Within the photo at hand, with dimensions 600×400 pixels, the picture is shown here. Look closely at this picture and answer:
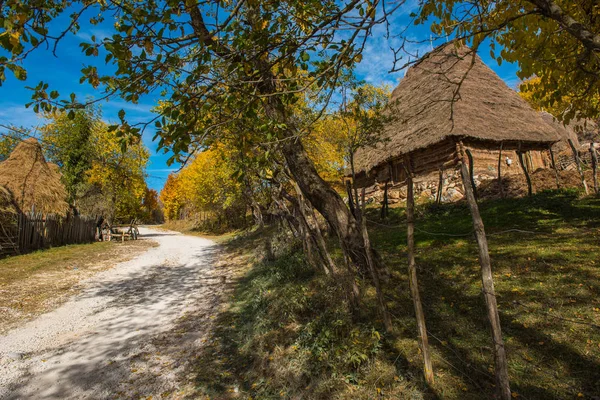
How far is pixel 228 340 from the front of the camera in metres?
5.05

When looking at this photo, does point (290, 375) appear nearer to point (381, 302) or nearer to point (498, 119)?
point (381, 302)

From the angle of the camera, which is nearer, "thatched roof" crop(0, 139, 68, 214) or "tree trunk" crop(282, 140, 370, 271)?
"tree trunk" crop(282, 140, 370, 271)

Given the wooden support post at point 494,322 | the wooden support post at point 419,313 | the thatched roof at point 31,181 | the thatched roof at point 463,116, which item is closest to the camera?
the wooden support post at point 494,322

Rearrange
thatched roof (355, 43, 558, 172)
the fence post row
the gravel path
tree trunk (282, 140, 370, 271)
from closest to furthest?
the gravel path < tree trunk (282, 140, 370, 271) < the fence post row < thatched roof (355, 43, 558, 172)

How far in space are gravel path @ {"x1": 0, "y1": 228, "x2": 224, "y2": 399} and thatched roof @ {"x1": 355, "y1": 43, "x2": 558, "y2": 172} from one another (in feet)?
30.9

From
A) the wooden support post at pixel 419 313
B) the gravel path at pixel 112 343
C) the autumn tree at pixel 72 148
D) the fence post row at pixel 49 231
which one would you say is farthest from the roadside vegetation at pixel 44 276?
the autumn tree at pixel 72 148

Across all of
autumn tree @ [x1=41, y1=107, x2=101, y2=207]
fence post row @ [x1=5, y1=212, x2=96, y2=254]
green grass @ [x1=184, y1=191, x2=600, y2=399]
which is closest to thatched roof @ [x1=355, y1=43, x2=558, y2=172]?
green grass @ [x1=184, y1=191, x2=600, y2=399]

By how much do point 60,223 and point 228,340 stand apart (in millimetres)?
15206

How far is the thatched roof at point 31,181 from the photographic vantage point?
1471 centimetres

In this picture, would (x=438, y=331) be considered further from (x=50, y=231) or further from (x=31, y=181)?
(x=31, y=181)

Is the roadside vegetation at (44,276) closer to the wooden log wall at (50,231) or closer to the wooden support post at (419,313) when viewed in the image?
the wooden log wall at (50,231)

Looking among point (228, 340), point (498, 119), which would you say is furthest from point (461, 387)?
point (498, 119)

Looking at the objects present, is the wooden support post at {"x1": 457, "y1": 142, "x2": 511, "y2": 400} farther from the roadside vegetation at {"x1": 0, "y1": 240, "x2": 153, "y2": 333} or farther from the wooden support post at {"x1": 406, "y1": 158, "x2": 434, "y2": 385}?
the roadside vegetation at {"x1": 0, "y1": 240, "x2": 153, "y2": 333}

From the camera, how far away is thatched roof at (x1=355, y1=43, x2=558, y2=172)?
43.6 ft
